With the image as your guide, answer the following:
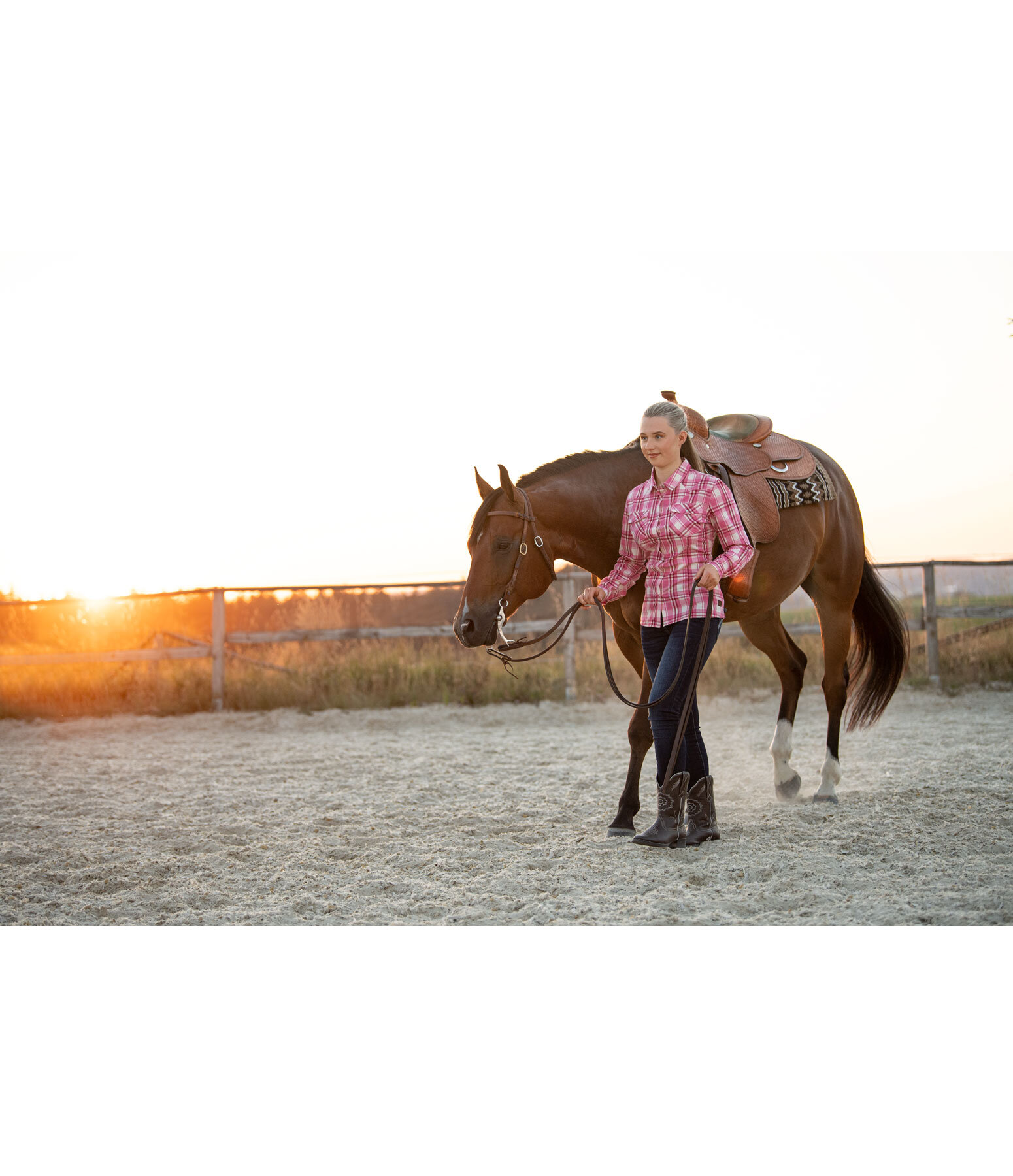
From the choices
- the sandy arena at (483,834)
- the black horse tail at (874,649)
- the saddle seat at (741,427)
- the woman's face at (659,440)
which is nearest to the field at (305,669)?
the sandy arena at (483,834)

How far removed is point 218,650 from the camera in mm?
8367

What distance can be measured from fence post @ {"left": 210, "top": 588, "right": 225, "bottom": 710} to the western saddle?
19.0 ft

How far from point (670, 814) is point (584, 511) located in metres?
1.15

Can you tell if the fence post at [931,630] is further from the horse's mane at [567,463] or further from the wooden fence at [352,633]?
the horse's mane at [567,463]

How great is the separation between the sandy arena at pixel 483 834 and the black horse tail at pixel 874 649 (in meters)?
0.37

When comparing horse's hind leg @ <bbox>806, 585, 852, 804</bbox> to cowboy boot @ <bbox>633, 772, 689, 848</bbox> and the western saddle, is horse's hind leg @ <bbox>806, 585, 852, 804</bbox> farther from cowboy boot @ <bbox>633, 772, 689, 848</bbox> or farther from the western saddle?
cowboy boot @ <bbox>633, 772, 689, 848</bbox>

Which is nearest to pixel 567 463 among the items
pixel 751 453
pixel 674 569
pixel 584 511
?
pixel 584 511

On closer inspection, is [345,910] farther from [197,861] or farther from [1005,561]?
[1005,561]

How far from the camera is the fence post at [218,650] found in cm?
830

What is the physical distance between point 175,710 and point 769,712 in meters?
5.45

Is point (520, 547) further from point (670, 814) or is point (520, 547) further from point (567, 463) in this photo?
point (670, 814)

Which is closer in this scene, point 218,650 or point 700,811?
point 700,811

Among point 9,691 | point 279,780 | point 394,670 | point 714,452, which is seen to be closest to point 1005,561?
point 394,670

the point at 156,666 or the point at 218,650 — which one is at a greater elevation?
the point at 218,650
